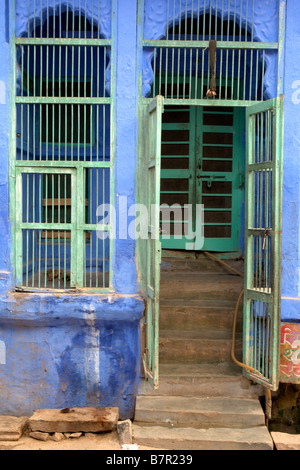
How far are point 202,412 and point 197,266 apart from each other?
2.63 m

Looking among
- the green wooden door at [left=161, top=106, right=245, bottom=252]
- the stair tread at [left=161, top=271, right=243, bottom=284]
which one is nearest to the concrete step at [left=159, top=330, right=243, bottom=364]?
the stair tread at [left=161, top=271, right=243, bottom=284]

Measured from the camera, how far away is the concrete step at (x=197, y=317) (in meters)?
5.66

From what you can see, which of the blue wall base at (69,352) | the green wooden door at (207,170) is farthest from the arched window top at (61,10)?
the blue wall base at (69,352)

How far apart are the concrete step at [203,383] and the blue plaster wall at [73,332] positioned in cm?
31

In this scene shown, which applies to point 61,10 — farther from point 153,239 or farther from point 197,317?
point 197,317

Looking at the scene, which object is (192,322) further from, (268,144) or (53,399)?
(268,144)

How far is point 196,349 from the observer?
5434mm

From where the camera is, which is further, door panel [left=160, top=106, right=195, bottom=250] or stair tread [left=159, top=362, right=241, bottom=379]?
door panel [left=160, top=106, right=195, bottom=250]

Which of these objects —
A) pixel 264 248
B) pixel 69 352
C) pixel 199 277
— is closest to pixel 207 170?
pixel 199 277

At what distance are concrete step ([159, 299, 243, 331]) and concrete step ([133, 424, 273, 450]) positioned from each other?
1.33 m

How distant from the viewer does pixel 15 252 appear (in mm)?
5113

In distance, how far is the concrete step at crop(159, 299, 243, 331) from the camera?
5.66 metres

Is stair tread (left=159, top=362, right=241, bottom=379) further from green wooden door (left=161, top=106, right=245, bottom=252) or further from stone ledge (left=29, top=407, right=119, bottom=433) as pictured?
green wooden door (left=161, top=106, right=245, bottom=252)

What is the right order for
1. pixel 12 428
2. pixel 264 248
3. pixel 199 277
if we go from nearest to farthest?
1. pixel 12 428
2. pixel 264 248
3. pixel 199 277
